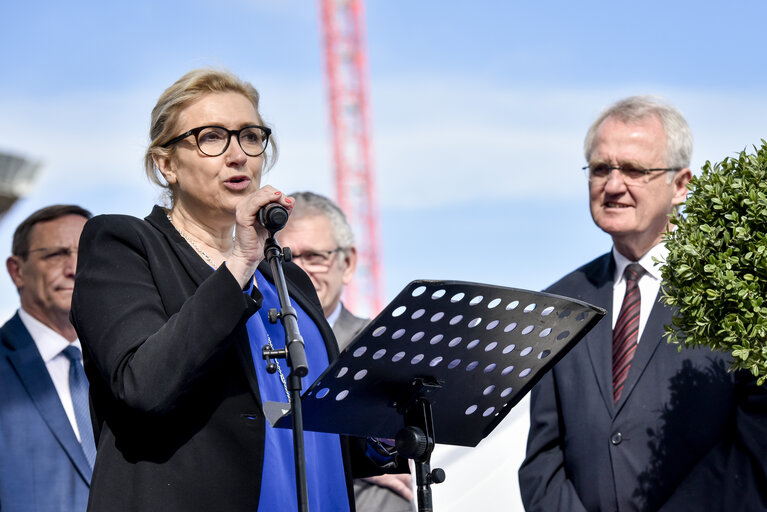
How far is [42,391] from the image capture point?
15.8ft

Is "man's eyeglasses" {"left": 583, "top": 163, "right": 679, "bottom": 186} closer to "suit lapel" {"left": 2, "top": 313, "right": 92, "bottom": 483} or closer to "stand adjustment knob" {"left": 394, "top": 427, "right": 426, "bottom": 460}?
"stand adjustment knob" {"left": 394, "top": 427, "right": 426, "bottom": 460}

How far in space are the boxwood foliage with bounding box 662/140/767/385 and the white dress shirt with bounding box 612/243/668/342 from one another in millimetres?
917

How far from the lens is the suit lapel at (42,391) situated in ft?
15.4

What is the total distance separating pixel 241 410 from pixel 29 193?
15615mm

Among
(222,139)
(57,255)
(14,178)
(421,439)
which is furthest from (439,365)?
(14,178)

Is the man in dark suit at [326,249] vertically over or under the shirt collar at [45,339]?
over

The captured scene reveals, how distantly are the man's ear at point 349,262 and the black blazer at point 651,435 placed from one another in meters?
1.88

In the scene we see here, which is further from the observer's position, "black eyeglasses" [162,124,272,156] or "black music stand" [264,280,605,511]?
"black eyeglasses" [162,124,272,156]

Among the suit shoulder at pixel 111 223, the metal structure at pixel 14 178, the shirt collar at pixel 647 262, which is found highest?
the suit shoulder at pixel 111 223

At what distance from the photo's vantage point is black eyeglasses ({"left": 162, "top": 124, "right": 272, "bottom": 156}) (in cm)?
310

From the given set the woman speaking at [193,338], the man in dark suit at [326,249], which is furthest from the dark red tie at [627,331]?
the man in dark suit at [326,249]

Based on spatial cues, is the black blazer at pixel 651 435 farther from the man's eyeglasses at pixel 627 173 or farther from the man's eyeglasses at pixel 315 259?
the man's eyeglasses at pixel 315 259

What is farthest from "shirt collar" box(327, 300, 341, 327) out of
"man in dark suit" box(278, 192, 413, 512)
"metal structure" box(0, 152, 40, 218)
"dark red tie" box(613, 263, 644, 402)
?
"metal structure" box(0, 152, 40, 218)

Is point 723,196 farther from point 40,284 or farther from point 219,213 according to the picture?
point 40,284
